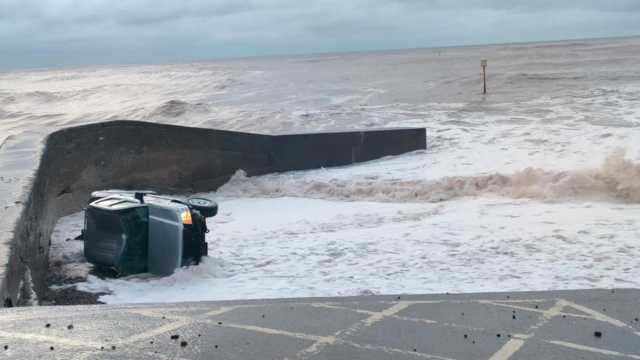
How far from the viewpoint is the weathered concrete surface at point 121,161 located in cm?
586

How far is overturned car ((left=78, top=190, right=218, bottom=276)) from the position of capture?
6.18 metres

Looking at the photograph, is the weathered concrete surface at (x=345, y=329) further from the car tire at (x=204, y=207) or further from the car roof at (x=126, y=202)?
the car tire at (x=204, y=207)

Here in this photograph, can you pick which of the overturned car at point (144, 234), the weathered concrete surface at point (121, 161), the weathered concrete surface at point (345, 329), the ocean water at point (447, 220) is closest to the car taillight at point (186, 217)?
the overturned car at point (144, 234)

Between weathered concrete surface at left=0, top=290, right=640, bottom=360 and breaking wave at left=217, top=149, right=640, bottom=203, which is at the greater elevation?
weathered concrete surface at left=0, top=290, right=640, bottom=360

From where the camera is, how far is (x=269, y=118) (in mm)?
24000

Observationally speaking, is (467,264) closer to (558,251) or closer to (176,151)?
(558,251)

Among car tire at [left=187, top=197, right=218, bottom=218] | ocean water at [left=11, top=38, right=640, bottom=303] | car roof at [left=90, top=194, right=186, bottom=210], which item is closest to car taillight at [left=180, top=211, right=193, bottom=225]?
car roof at [left=90, top=194, right=186, bottom=210]

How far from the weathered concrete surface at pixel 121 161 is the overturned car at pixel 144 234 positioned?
57 cm

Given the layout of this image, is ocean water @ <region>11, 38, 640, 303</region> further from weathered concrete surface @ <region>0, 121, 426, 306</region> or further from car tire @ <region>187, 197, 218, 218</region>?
car tire @ <region>187, 197, 218, 218</region>

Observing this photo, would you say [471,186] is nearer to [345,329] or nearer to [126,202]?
[126,202]

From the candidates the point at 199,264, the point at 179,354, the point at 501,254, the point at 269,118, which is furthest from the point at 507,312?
the point at 269,118

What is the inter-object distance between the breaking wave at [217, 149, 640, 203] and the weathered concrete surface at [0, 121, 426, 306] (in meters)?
0.49

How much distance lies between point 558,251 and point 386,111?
17.9 meters

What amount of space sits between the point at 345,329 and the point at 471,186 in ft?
22.5
